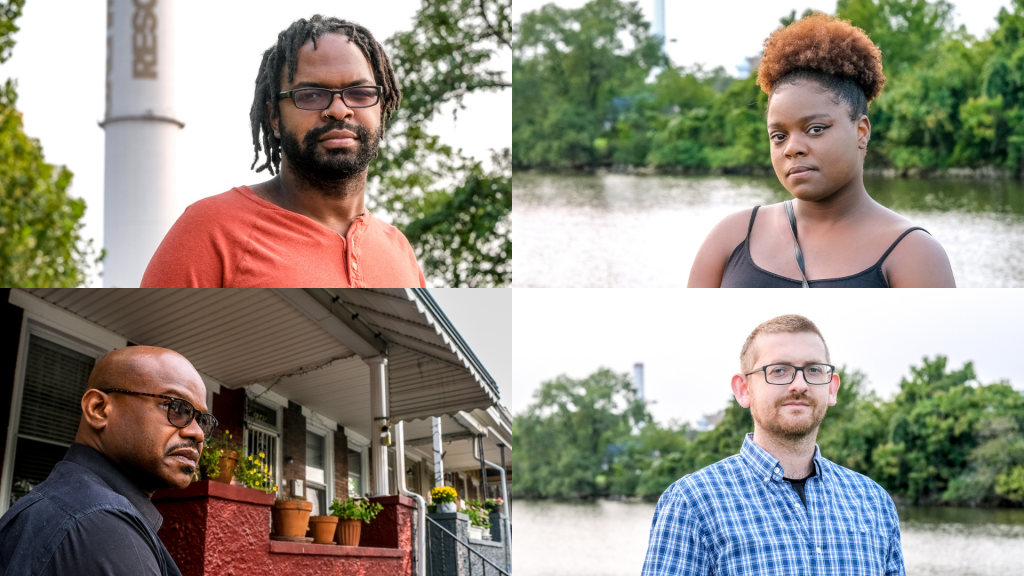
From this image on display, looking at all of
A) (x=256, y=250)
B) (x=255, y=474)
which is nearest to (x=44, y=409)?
(x=255, y=474)

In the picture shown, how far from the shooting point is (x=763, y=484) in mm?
1907

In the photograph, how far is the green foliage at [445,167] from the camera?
710 centimetres

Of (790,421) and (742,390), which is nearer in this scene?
(790,421)

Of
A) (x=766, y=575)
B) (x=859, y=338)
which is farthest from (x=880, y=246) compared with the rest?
(x=859, y=338)

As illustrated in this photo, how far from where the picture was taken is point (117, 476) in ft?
4.93

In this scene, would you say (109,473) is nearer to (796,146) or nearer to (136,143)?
(796,146)

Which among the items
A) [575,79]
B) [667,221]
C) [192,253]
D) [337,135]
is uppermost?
[575,79]

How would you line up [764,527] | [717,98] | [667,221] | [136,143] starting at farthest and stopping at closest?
[667,221], [717,98], [136,143], [764,527]

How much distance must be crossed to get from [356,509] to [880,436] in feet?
5.56

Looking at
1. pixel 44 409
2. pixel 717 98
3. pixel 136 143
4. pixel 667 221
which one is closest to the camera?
pixel 44 409

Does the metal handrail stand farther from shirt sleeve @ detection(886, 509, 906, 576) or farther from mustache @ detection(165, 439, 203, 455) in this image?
shirt sleeve @ detection(886, 509, 906, 576)

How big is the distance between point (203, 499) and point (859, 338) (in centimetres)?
191

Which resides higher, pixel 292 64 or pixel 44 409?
pixel 292 64

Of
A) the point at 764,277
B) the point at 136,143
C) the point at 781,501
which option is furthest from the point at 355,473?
the point at 136,143
